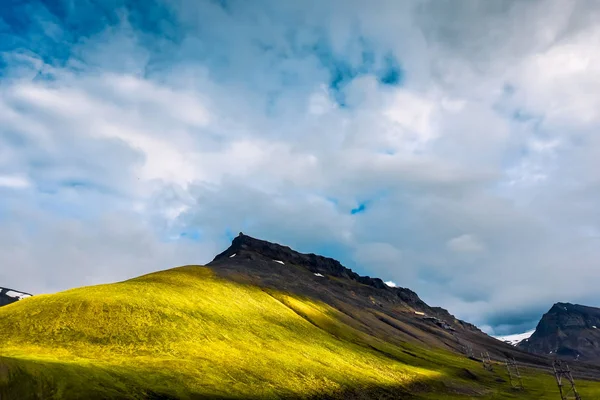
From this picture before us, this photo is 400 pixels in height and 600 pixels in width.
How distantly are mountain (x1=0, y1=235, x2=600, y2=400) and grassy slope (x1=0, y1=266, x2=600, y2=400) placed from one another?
20 cm

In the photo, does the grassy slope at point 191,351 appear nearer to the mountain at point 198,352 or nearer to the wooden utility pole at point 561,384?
the mountain at point 198,352

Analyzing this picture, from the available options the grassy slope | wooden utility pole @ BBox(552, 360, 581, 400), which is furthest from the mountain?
wooden utility pole @ BBox(552, 360, 581, 400)

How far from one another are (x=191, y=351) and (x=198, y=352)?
1.31 meters

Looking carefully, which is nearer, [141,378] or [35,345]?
[141,378]

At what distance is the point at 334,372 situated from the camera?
9344 centimetres

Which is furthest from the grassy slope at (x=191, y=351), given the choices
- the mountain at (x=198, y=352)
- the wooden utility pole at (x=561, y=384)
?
the wooden utility pole at (x=561, y=384)

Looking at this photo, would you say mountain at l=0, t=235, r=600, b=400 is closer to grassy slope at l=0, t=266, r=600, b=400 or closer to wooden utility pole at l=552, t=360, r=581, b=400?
grassy slope at l=0, t=266, r=600, b=400

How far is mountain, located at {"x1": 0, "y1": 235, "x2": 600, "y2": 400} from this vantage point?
53781 millimetres

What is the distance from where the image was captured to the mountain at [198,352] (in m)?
53.8

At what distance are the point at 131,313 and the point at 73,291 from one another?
60.0 ft

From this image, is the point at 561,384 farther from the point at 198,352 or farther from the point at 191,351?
the point at 191,351

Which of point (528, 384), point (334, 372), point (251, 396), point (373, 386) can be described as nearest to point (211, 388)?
point (251, 396)

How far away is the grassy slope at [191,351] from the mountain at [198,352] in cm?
20

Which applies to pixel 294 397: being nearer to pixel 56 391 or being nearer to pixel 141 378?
pixel 141 378
